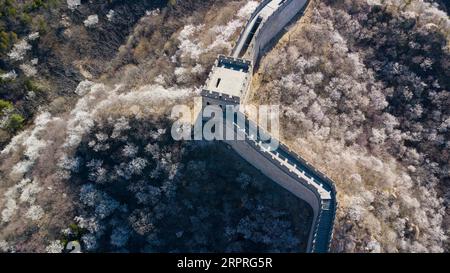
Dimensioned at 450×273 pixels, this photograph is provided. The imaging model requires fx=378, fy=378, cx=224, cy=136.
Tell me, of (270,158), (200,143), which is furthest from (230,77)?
(270,158)

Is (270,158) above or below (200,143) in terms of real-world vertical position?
above

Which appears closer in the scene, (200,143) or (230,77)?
(230,77)

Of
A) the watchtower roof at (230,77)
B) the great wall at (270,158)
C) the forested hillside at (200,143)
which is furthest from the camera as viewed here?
the forested hillside at (200,143)

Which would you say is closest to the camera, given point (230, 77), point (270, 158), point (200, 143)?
point (270, 158)

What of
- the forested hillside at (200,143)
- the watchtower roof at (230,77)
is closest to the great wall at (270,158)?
the watchtower roof at (230,77)

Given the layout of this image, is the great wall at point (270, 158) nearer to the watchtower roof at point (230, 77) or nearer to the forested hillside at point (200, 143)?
the watchtower roof at point (230, 77)

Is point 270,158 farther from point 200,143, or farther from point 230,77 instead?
point 230,77

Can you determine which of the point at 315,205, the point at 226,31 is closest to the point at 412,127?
the point at 315,205

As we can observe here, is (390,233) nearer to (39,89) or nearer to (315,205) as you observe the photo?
(315,205)

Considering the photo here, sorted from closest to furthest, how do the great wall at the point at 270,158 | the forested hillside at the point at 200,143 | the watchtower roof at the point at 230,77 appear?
the great wall at the point at 270,158 < the watchtower roof at the point at 230,77 < the forested hillside at the point at 200,143

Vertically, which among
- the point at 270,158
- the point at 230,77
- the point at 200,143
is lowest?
the point at 200,143

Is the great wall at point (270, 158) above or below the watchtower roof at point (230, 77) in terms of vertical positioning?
below

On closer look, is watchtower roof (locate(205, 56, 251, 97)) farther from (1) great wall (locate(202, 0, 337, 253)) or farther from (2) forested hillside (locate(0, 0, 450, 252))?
(2) forested hillside (locate(0, 0, 450, 252))
